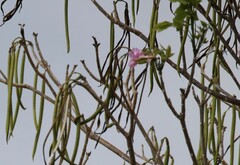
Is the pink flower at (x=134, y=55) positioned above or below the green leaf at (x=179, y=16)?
below

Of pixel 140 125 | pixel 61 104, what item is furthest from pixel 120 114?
pixel 61 104

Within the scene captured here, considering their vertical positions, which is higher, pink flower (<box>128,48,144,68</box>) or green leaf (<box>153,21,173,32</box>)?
green leaf (<box>153,21,173,32</box>)

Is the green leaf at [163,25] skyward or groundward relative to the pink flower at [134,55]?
skyward

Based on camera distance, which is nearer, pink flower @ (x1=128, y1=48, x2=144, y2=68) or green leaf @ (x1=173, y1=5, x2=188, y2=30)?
green leaf @ (x1=173, y1=5, x2=188, y2=30)

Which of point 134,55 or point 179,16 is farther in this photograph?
point 134,55

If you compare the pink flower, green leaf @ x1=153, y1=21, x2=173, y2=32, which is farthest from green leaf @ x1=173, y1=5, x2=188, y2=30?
the pink flower

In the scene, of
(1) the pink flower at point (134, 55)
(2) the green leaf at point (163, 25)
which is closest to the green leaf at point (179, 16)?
(2) the green leaf at point (163, 25)

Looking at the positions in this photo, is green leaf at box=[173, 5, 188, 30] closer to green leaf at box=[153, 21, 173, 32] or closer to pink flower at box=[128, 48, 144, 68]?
green leaf at box=[153, 21, 173, 32]

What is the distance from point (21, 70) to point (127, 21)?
32 centimetres

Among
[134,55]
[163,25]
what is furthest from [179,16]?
[134,55]

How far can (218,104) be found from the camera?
201 centimetres

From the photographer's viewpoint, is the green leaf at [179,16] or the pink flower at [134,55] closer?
the green leaf at [179,16]

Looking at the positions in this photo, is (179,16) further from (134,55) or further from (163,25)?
(134,55)

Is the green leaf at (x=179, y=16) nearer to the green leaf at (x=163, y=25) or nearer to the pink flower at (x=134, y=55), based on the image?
the green leaf at (x=163, y=25)
